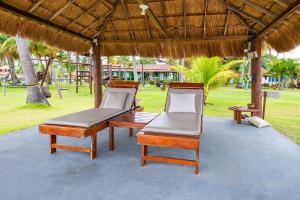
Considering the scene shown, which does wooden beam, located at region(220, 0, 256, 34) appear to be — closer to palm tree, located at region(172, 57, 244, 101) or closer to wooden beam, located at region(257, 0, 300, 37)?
wooden beam, located at region(257, 0, 300, 37)

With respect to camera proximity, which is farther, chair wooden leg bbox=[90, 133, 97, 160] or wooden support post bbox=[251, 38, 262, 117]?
wooden support post bbox=[251, 38, 262, 117]

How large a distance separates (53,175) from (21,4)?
9.36 feet

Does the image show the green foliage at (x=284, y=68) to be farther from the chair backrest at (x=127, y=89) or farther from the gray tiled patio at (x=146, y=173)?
the gray tiled patio at (x=146, y=173)

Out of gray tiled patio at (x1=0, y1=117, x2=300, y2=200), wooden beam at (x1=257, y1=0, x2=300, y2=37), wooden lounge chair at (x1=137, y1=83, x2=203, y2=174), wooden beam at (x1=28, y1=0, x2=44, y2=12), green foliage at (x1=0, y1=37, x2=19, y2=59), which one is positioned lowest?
gray tiled patio at (x1=0, y1=117, x2=300, y2=200)

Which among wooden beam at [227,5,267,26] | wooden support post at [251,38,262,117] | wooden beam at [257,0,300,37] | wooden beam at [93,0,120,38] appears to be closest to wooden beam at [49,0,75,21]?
wooden beam at [93,0,120,38]

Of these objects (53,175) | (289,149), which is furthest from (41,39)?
(289,149)

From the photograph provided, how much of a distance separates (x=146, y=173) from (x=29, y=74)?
21.4 feet

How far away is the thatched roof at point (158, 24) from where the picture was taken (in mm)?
3954

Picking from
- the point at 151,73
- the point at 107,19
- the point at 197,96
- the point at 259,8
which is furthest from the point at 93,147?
the point at 151,73

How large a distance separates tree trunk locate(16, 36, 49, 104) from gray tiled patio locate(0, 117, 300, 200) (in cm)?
413

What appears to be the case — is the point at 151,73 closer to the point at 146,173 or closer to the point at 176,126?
the point at 176,126

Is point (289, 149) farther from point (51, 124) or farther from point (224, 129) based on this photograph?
point (51, 124)

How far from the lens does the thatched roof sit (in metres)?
3.95

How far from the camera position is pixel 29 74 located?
7.56m
